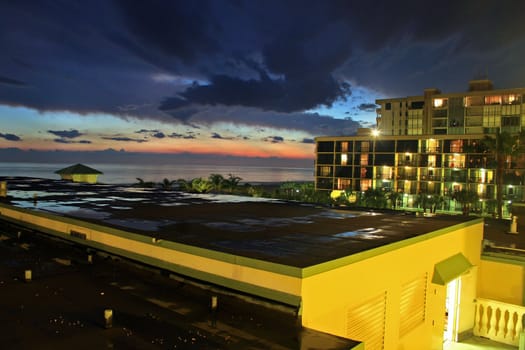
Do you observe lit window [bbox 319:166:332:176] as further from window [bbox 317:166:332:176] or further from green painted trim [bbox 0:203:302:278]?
green painted trim [bbox 0:203:302:278]

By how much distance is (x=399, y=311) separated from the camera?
7336 millimetres

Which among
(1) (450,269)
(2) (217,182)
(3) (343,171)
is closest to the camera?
(1) (450,269)

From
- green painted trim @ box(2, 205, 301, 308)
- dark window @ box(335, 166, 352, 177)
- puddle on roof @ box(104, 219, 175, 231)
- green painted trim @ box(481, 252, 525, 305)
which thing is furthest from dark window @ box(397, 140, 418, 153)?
green painted trim @ box(2, 205, 301, 308)

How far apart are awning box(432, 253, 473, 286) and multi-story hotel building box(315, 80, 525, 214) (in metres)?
50.7

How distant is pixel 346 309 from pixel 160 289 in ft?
9.26

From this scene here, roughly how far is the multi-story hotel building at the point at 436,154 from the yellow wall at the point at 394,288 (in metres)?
49.6

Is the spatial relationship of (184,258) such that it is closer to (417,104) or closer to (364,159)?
(364,159)

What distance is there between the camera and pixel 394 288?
696 centimetres

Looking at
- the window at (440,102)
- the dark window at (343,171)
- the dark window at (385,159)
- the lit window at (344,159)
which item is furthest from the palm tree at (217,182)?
the window at (440,102)

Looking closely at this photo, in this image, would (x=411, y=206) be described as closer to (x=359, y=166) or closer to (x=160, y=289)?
(x=359, y=166)

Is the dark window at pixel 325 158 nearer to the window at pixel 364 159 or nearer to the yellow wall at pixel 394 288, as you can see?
the window at pixel 364 159

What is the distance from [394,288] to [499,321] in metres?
5.61

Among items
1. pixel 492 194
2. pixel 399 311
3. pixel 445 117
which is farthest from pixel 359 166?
pixel 399 311

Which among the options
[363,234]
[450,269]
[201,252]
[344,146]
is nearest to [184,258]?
[201,252]
